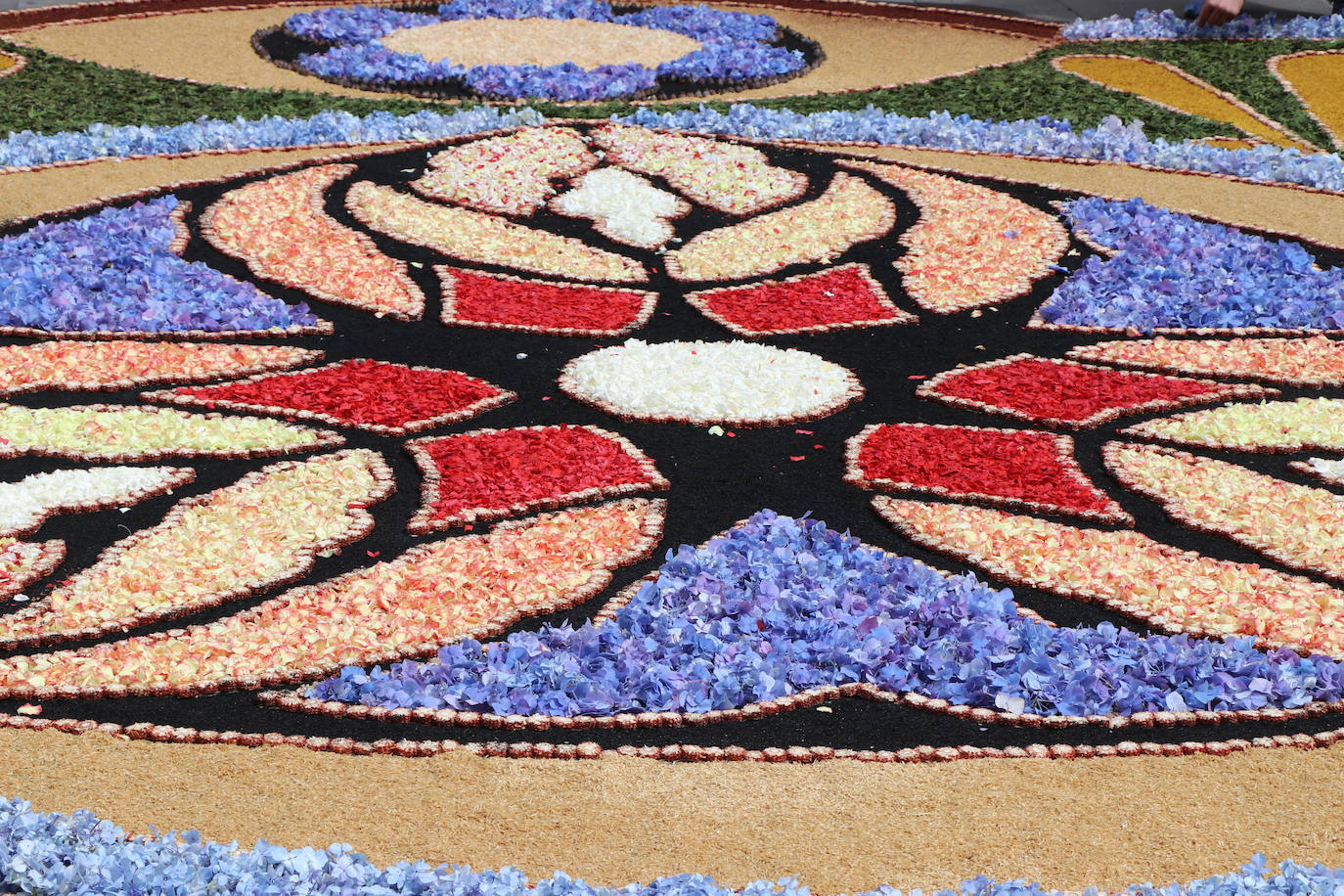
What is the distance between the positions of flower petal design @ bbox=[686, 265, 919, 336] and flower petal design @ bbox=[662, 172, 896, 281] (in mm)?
235

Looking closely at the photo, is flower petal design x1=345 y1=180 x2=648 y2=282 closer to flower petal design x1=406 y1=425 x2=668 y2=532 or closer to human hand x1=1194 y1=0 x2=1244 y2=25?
flower petal design x1=406 y1=425 x2=668 y2=532

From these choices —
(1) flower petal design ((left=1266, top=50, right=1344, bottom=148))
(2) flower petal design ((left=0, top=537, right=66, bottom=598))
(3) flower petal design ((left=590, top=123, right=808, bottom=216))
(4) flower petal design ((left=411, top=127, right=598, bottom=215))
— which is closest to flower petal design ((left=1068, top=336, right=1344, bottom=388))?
(3) flower petal design ((left=590, top=123, right=808, bottom=216))

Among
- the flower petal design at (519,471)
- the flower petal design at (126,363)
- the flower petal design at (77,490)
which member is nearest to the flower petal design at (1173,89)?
the flower petal design at (519,471)

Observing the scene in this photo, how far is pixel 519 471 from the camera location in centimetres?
667

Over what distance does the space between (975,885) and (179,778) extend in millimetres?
2297

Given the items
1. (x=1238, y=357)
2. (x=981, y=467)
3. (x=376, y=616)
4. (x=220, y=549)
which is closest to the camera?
(x=376, y=616)

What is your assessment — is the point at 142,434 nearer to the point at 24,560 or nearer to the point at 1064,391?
the point at 24,560

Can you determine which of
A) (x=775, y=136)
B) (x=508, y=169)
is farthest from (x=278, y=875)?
(x=775, y=136)

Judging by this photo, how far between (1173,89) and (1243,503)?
31.1 feet

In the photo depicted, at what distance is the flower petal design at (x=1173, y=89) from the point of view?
13539 mm

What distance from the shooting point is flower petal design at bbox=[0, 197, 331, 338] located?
8.14m

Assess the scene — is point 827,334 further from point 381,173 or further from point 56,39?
point 56,39

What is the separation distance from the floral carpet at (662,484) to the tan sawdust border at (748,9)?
107 inches

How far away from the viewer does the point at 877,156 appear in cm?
A: 1143
